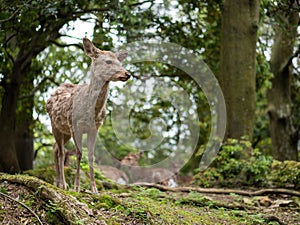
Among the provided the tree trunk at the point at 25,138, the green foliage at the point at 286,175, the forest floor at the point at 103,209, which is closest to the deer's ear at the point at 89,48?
the forest floor at the point at 103,209

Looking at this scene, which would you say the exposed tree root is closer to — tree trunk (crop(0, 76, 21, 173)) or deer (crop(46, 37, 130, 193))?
deer (crop(46, 37, 130, 193))

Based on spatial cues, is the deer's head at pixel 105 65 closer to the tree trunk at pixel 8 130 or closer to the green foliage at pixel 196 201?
the green foliage at pixel 196 201

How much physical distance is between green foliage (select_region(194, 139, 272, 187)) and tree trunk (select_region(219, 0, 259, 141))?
0.70 metres

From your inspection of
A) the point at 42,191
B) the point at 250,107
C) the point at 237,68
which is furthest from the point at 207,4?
the point at 42,191

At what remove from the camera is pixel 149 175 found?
41.2 feet

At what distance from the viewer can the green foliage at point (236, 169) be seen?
34.5ft

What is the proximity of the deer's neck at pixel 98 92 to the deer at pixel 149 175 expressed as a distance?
18.8 feet

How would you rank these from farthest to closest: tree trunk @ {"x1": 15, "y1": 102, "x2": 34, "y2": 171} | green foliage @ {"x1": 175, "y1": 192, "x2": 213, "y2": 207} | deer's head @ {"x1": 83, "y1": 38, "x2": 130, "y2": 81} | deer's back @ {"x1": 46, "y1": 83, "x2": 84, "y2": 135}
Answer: tree trunk @ {"x1": 15, "y1": 102, "x2": 34, "y2": 171}, green foliage @ {"x1": 175, "y1": 192, "x2": 213, "y2": 207}, deer's back @ {"x1": 46, "y1": 83, "x2": 84, "y2": 135}, deer's head @ {"x1": 83, "y1": 38, "x2": 130, "y2": 81}

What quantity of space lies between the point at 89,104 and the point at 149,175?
605 centimetres

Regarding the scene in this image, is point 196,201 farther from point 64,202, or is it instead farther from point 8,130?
point 8,130

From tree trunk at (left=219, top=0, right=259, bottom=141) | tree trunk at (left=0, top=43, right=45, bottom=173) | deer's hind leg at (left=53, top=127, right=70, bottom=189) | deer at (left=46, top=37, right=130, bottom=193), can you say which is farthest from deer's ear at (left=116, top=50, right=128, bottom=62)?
tree trunk at (left=219, top=0, right=259, bottom=141)

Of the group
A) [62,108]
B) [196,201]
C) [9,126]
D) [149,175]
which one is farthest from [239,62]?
[62,108]

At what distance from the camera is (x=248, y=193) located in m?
9.60

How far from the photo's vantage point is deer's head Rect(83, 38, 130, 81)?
650 centimetres
